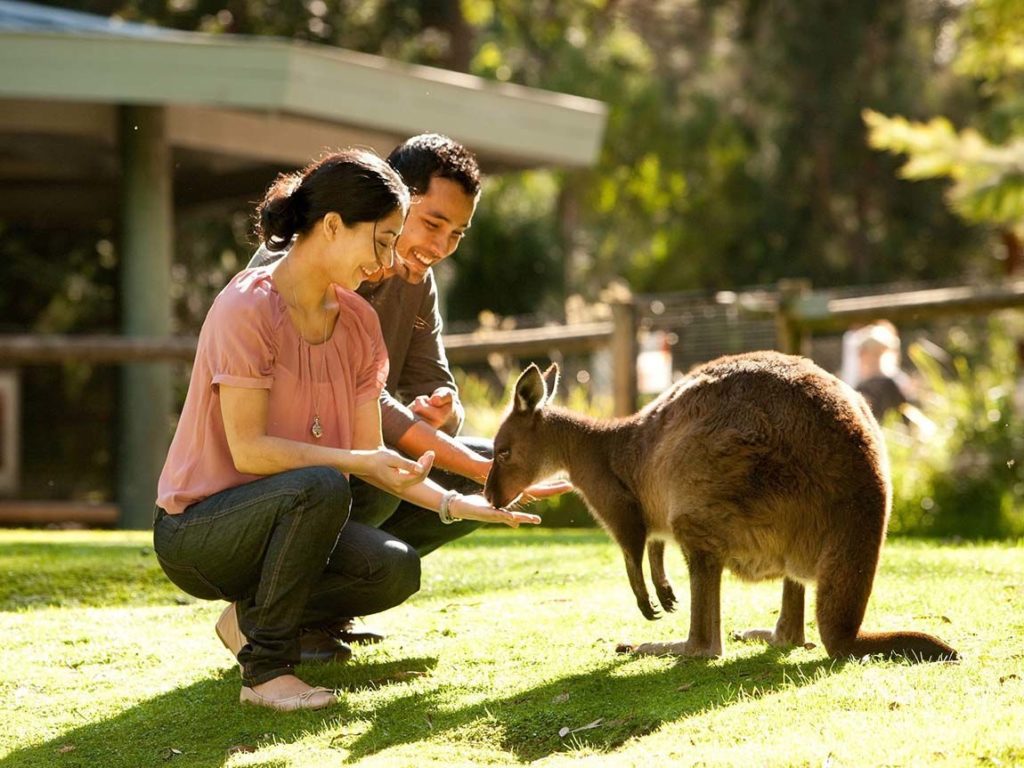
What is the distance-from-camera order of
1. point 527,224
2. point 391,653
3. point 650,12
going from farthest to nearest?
1. point 650,12
2. point 527,224
3. point 391,653

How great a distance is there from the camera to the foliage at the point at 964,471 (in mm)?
9047

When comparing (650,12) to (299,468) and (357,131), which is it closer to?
(357,131)

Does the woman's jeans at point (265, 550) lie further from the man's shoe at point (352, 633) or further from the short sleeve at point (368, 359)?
the man's shoe at point (352, 633)

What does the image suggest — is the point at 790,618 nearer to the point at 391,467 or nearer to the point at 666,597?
the point at 666,597

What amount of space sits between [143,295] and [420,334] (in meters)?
6.37

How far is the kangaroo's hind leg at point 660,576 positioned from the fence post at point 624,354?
15.3 feet

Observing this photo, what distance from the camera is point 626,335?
965 cm

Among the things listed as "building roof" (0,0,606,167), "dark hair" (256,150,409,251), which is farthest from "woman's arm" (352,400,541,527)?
"building roof" (0,0,606,167)

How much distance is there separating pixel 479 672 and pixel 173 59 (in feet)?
21.7

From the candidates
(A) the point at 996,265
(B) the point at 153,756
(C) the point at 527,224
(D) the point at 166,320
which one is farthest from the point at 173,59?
(A) the point at 996,265

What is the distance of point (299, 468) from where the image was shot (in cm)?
400

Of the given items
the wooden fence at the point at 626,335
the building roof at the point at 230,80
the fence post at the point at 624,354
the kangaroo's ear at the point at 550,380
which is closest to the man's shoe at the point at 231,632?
the kangaroo's ear at the point at 550,380

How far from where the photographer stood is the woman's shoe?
13.4 feet

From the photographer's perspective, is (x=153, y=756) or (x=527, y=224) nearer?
(x=153, y=756)
